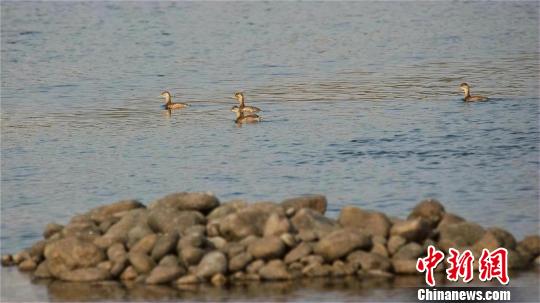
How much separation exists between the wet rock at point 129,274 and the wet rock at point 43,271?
129cm

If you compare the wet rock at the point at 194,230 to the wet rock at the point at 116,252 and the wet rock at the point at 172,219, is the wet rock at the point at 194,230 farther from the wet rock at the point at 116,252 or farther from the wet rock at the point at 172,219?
the wet rock at the point at 116,252

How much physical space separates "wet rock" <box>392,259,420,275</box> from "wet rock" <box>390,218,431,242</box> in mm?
446

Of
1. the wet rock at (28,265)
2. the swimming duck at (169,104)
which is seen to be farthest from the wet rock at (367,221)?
the swimming duck at (169,104)

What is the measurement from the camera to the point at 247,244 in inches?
738

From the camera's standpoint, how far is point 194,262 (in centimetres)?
1869

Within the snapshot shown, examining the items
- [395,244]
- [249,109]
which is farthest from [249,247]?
[249,109]

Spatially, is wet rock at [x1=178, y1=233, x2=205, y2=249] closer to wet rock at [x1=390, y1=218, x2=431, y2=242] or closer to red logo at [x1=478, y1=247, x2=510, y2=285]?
wet rock at [x1=390, y1=218, x2=431, y2=242]

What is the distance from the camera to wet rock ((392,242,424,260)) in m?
18.5

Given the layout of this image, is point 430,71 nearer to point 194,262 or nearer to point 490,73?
point 490,73

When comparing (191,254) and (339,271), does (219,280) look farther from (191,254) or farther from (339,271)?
(339,271)

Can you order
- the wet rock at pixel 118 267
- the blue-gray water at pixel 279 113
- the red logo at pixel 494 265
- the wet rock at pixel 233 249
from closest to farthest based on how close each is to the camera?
the red logo at pixel 494 265
the wet rock at pixel 233 249
the wet rock at pixel 118 267
the blue-gray water at pixel 279 113

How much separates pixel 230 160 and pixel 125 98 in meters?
Result: 12.3

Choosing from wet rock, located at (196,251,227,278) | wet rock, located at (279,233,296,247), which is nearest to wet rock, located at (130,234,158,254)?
wet rock, located at (196,251,227,278)

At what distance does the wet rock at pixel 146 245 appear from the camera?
747 inches
